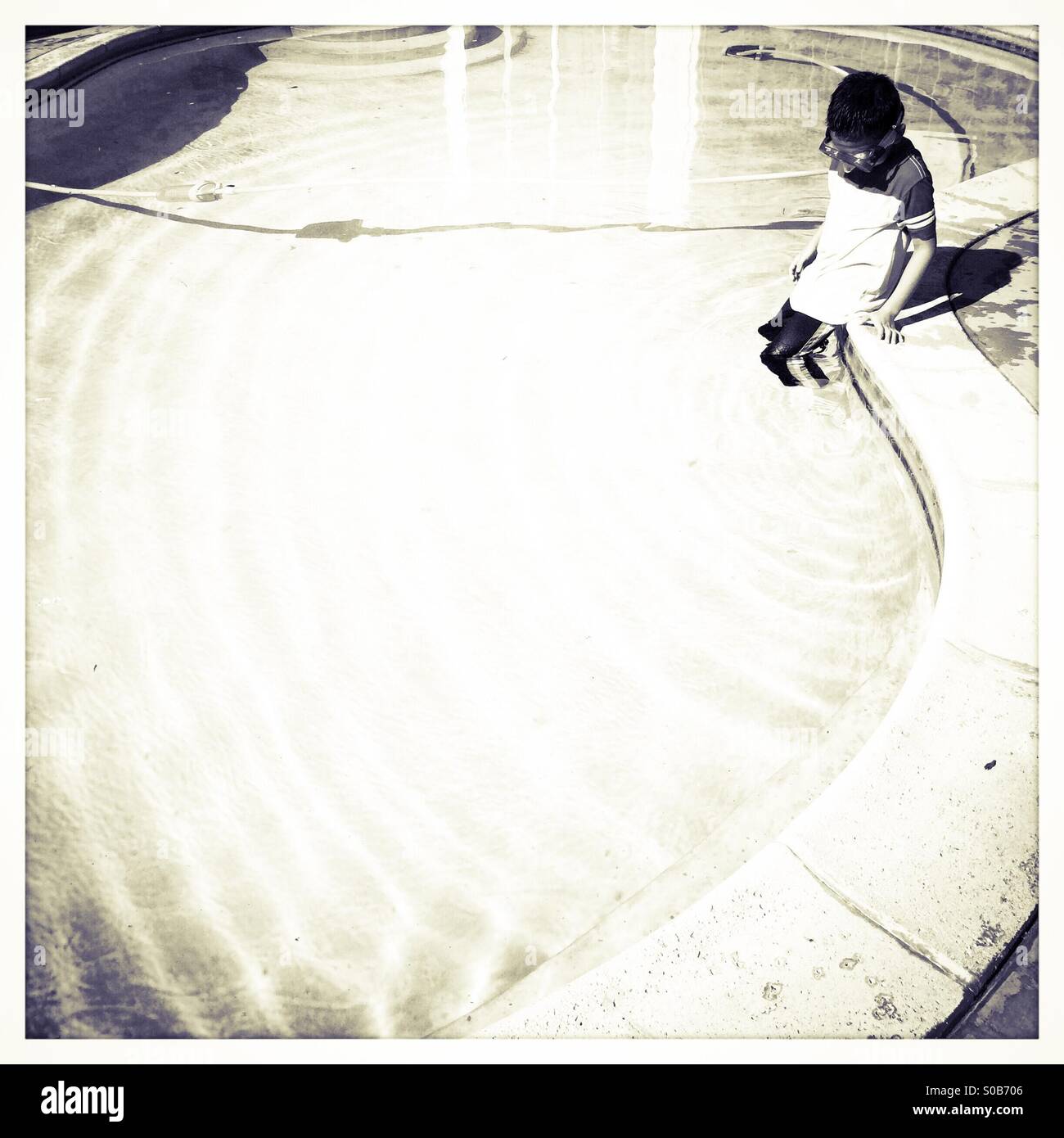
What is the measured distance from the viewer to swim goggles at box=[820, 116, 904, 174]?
10.3ft

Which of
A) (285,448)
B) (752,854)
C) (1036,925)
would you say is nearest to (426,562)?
(285,448)

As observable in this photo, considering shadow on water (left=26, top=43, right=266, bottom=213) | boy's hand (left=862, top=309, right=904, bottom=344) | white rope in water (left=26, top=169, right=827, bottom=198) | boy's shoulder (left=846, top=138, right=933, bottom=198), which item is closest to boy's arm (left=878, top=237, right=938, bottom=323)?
boy's hand (left=862, top=309, right=904, bottom=344)

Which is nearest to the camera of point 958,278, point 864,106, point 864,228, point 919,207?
point 864,106

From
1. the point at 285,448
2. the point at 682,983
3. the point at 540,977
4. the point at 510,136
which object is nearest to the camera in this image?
the point at 682,983

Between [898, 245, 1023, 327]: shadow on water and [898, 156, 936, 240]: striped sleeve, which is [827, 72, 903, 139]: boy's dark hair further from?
[898, 245, 1023, 327]: shadow on water

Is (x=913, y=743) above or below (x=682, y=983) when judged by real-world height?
above

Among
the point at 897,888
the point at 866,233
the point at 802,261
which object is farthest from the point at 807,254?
the point at 897,888

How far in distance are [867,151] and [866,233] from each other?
13.4 inches

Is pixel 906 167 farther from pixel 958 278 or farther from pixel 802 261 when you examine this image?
pixel 958 278

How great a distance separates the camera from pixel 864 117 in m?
3.05

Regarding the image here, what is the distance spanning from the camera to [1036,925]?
271cm
